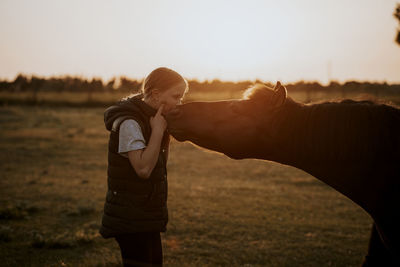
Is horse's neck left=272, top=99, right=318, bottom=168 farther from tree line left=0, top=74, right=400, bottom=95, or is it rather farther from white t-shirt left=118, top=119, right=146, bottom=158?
tree line left=0, top=74, right=400, bottom=95

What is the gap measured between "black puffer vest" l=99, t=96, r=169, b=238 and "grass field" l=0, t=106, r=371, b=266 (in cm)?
229

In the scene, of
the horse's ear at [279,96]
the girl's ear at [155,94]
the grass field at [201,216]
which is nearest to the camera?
the horse's ear at [279,96]

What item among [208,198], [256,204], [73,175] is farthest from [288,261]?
[73,175]

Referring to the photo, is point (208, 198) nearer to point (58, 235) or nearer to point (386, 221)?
point (58, 235)

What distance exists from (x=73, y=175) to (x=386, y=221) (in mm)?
9306

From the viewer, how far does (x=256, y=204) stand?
8.18m

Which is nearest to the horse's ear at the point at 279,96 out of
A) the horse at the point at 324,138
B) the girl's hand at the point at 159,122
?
the horse at the point at 324,138

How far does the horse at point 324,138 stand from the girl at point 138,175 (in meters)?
0.19

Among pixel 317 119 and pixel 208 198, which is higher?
pixel 317 119

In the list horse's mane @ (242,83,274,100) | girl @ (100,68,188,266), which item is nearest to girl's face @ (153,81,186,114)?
girl @ (100,68,188,266)

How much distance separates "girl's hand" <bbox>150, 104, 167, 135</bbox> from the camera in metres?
3.04

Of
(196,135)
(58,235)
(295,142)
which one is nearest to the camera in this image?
(295,142)

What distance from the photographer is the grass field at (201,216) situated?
217 inches

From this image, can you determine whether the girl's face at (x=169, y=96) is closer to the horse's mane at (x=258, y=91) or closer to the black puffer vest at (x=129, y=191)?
the black puffer vest at (x=129, y=191)
